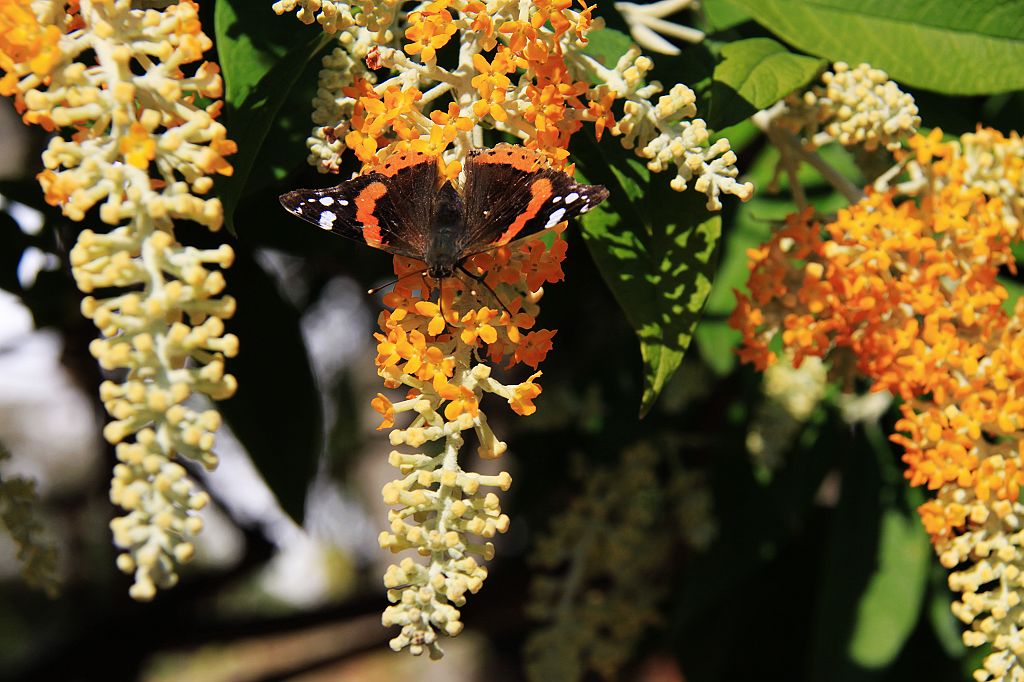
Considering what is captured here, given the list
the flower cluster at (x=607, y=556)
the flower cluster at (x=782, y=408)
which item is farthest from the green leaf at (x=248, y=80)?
the flower cluster at (x=782, y=408)

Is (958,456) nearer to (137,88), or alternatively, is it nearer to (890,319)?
(890,319)

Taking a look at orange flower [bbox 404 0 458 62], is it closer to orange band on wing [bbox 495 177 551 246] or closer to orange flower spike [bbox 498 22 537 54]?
orange flower spike [bbox 498 22 537 54]

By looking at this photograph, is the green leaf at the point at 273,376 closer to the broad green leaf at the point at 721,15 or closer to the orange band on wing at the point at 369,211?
the orange band on wing at the point at 369,211

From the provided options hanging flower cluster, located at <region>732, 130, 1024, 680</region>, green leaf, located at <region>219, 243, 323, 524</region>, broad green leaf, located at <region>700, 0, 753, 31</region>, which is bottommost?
green leaf, located at <region>219, 243, 323, 524</region>

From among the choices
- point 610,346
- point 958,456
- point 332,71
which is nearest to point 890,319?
point 958,456

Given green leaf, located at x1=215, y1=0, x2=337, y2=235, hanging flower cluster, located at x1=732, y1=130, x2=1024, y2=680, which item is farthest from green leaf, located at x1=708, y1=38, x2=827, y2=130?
green leaf, located at x1=215, y1=0, x2=337, y2=235
